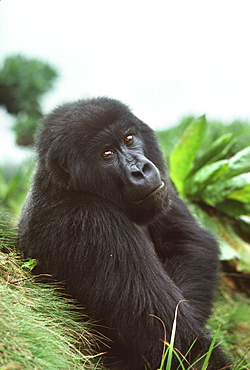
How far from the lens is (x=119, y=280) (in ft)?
8.27

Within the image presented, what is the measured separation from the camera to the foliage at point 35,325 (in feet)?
6.27

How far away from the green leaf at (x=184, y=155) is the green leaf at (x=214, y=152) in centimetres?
15

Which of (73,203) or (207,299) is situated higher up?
(73,203)

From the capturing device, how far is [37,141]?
119 inches

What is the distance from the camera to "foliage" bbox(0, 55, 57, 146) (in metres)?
7.44

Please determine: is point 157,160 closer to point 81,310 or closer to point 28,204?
point 28,204

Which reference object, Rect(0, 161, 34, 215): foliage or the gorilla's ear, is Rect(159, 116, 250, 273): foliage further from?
Rect(0, 161, 34, 215): foliage

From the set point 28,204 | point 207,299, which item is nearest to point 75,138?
point 28,204

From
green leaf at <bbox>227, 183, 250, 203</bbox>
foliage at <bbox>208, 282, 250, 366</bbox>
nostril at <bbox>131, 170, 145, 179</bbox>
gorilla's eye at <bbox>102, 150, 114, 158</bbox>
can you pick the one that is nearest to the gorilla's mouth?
nostril at <bbox>131, 170, 145, 179</bbox>

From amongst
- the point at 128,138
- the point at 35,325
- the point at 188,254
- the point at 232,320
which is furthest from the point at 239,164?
the point at 35,325

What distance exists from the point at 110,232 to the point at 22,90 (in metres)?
5.61

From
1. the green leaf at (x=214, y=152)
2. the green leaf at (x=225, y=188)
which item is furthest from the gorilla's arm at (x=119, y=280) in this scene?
the green leaf at (x=214, y=152)

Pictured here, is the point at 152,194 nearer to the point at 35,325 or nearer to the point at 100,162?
the point at 100,162

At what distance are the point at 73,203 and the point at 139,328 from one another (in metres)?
0.86
